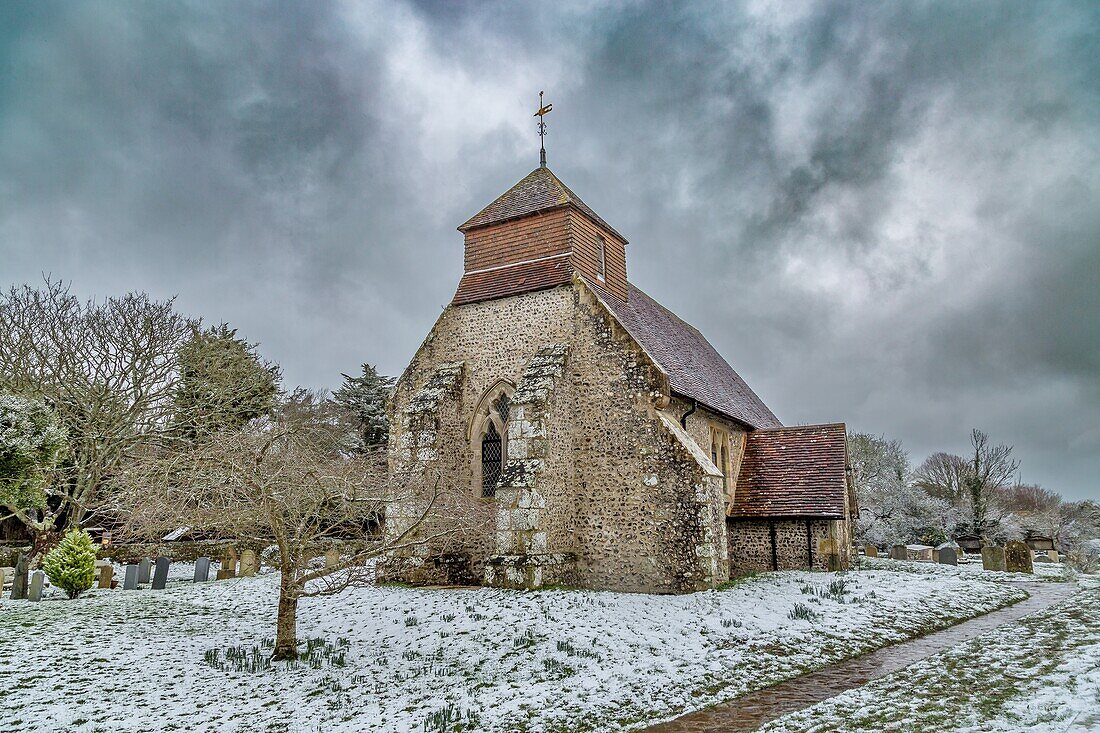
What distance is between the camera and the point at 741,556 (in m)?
20.9

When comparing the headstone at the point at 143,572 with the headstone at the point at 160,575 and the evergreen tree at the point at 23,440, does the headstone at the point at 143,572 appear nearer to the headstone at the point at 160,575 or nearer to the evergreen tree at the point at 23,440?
the headstone at the point at 160,575

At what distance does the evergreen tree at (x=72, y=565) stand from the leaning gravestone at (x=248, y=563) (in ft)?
15.8

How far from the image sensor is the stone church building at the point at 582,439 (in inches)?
635

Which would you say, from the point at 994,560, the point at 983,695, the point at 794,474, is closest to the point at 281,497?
the point at 983,695

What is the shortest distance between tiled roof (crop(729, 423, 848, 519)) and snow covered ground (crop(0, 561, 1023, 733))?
12.1 feet

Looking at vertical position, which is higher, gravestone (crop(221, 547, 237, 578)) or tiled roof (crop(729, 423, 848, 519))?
tiled roof (crop(729, 423, 848, 519))

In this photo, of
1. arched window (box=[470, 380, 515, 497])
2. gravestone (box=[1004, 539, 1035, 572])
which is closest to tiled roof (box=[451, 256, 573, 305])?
arched window (box=[470, 380, 515, 497])

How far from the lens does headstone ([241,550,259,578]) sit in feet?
71.1

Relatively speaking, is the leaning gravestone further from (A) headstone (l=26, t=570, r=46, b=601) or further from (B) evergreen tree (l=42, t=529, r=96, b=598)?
(A) headstone (l=26, t=570, r=46, b=601)

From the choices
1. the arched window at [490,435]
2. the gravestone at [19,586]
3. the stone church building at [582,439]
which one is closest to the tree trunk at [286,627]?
the stone church building at [582,439]

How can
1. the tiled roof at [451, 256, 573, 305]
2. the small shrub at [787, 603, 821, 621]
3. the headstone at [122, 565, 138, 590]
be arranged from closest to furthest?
the small shrub at [787, 603, 821, 621]
the tiled roof at [451, 256, 573, 305]
the headstone at [122, 565, 138, 590]

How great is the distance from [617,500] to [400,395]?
278 inches

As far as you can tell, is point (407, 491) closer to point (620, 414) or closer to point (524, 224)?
point (620, 414)

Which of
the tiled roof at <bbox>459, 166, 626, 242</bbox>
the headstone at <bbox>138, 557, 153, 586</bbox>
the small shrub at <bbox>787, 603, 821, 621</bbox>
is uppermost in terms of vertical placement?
the tiled roof at <bbox>459, 166, 626, 242</bbox>
